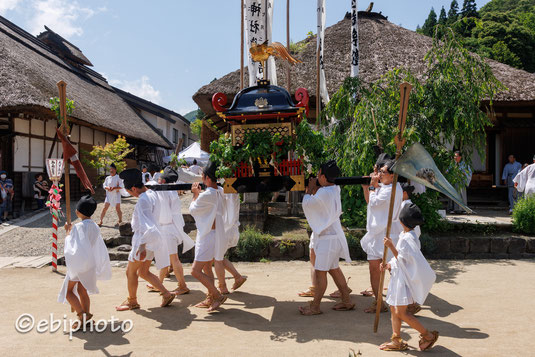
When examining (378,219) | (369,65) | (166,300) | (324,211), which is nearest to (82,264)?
(166,300)

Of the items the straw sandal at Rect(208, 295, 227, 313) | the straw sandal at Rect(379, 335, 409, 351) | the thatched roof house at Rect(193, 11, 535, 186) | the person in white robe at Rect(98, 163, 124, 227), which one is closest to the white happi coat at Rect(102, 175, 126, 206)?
the person in white robe at Rect(98, 163, 124, 227)

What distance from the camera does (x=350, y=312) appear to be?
452 cm

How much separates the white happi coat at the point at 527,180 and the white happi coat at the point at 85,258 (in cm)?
971

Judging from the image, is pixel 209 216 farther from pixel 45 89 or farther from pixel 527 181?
pixel 45 89

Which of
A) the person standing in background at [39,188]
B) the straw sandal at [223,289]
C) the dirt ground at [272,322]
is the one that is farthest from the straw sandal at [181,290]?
the person standing in background at [39,188]

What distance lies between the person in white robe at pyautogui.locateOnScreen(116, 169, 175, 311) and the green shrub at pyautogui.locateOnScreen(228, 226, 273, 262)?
2.81 meters

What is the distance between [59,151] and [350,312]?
13541mm

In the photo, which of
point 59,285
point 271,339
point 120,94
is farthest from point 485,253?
point 120,94

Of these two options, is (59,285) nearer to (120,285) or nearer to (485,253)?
(120,285)

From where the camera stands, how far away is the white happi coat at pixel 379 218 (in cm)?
456

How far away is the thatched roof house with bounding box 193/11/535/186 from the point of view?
11.5 meters

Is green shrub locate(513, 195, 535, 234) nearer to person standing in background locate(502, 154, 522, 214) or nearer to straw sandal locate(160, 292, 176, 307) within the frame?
person standing in background locate(502, 154, 522, 214)

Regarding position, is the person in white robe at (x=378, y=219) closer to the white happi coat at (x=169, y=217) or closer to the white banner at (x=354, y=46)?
the white happi coat at (x=169, y=217)

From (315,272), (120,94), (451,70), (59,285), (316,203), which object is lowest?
(59,285)
